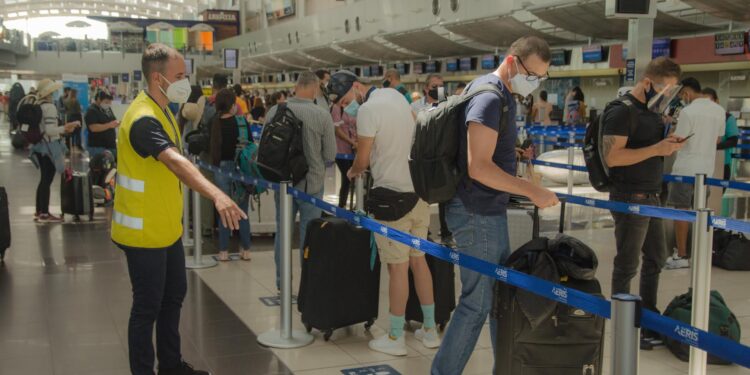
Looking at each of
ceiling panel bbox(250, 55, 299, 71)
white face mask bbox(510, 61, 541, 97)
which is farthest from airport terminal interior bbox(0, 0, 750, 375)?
ceiling panel bbox(250, 55, 299, 71)

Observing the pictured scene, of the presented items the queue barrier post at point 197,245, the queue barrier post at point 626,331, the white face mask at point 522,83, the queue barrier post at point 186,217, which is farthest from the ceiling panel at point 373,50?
the queue barrier post at point 626,331

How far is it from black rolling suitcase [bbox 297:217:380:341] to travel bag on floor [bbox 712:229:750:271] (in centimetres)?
386

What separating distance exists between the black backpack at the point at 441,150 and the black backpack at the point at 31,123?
22.8 feet

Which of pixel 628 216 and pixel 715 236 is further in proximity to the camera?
pixel 715 236

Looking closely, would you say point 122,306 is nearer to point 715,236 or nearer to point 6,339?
point 6,339

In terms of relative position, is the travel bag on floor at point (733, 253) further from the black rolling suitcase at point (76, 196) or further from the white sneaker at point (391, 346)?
the black rolling suitcase at point (76, 196)

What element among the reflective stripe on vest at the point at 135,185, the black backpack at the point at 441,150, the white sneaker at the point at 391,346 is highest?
the black backpack at the point at 441,150

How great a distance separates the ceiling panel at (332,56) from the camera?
30.9 m

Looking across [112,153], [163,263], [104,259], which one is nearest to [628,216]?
[163,263]

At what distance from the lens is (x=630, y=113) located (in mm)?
4379

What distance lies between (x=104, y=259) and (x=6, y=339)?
2501 mm

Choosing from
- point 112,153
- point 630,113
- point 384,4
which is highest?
point 384,4

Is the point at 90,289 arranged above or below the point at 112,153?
below

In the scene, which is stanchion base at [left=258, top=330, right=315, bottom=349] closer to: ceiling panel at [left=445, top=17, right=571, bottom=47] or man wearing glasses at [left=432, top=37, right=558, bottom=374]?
man wearing glasses at [left=432, top=37, right=558, bottom=374]
